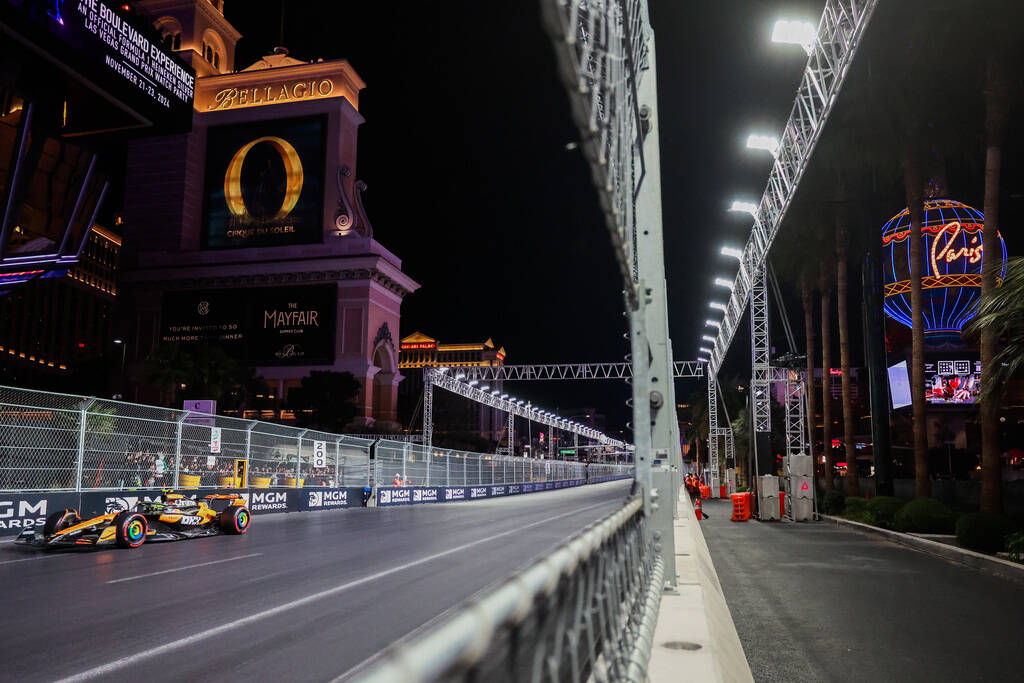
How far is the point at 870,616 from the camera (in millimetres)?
8750

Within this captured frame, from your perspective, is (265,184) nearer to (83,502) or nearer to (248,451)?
(248,451)

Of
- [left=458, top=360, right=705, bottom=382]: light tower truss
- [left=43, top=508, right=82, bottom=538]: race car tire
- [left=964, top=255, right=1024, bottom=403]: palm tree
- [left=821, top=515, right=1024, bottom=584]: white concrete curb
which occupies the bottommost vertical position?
[left=821, top=515, right=1024, bottom=584]: white concrete curb

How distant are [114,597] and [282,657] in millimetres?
3666

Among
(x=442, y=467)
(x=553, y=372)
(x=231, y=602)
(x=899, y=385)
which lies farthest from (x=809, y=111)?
(x=899, y=385)

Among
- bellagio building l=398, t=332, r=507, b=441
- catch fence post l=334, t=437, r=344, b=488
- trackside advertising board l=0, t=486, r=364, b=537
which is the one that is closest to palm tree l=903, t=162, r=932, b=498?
trackside advertising board l=0, t=486, r=364, b=537

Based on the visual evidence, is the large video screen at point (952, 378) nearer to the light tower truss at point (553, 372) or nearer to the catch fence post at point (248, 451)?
the light tower truss at point (553, 372)

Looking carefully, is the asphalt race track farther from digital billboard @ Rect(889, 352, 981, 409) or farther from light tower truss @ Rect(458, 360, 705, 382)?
digital billboard @ Rect(889, 352, 981, 409)

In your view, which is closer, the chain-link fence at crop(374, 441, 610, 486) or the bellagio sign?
the chain-link fence at crop(374, 441, 610, 486)

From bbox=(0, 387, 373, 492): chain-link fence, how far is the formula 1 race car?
1.06 metres

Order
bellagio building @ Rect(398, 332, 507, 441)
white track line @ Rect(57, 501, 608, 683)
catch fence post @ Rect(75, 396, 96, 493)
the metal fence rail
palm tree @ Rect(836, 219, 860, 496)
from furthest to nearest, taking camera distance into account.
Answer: bellagio building @ Rect(398, 332, 507, 441)
palm tree @ Rect(836, 219, 860, 496)
catch fence post @ Rect(75, 396, 96, 493)
white track line @ Rect(57, 501, 608, 683)
the metal fence rail

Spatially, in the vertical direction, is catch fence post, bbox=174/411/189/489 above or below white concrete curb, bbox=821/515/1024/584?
above

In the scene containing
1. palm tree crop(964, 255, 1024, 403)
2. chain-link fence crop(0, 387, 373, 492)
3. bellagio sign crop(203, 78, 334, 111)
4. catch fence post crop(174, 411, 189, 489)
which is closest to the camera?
palm tree crop(964, 255, 1024, 403)

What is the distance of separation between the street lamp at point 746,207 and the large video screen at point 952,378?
58.8 m

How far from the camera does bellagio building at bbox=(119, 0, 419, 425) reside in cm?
8656
